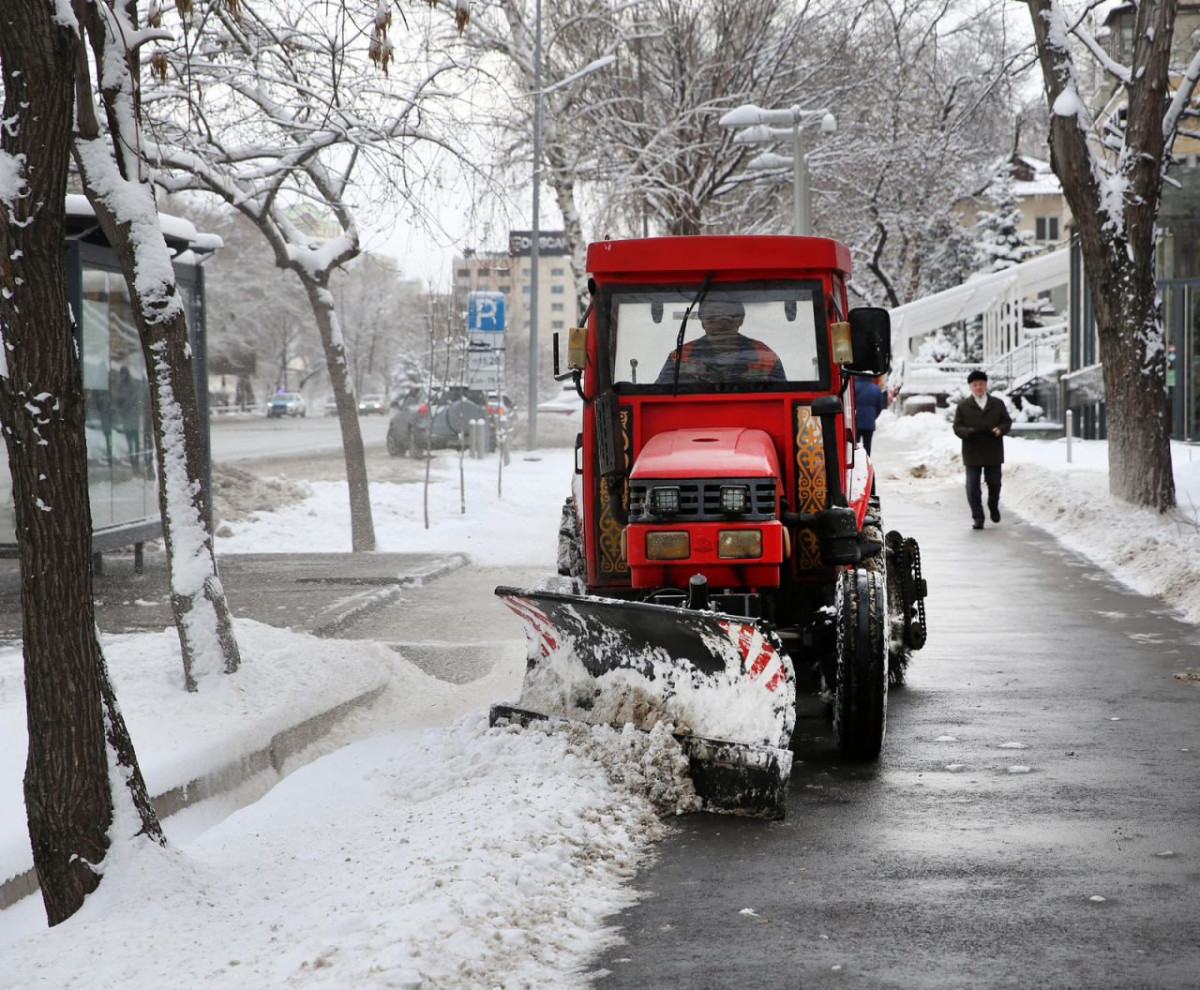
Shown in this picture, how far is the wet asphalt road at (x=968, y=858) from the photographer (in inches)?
182

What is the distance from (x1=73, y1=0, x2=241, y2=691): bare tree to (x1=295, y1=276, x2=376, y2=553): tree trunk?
24.3 feet

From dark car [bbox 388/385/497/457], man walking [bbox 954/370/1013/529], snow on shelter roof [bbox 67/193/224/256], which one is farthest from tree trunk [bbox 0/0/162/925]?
dark car [bbox 388/385/497/457]

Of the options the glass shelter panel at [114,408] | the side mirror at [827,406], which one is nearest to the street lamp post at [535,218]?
the glass shelter panel at [114,408]

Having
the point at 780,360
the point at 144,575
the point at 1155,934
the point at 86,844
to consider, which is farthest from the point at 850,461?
the point at 144,575

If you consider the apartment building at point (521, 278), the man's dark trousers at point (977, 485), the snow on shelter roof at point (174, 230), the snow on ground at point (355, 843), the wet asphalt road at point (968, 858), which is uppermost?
the apartment building at point (521, 278)

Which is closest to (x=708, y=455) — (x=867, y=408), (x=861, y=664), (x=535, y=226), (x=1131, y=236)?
(x=861, y=664)

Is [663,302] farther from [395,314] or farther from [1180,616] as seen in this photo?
[395,314]

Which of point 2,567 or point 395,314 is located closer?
point 2,567

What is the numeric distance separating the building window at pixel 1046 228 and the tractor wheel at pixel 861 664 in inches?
3260

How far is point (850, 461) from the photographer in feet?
27.6

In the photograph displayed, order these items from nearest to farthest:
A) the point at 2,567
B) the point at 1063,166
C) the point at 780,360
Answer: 1. the point at 780,360
2. the point at 2,567
3. the point at 1063,166

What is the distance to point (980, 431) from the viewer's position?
708 inches

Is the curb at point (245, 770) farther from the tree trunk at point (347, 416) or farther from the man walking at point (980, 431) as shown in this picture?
the man walking at point (980, 431)

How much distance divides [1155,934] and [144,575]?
11048 millimetres
